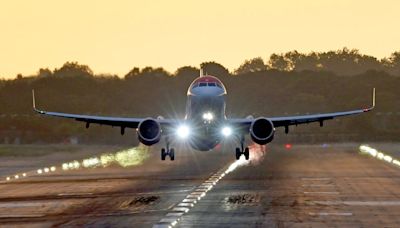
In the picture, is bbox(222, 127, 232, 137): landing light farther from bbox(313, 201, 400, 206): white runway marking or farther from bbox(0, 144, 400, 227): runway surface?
bbox(313, 201, 400, 206): white runway marking

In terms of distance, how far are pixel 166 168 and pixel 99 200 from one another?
75.1 ft

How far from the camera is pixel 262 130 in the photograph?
47.0 metres

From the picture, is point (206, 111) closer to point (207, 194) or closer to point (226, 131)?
point (226, 131)

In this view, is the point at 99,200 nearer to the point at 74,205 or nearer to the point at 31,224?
the point at 74,205

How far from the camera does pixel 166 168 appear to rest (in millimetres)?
59625

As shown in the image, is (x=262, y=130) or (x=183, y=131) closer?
(x=262, y=130)

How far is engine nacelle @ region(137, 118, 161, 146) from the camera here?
46.3m

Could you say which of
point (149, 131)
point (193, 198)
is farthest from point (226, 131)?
point (193, 198)

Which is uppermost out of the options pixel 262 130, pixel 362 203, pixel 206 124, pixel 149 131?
pixel 206 124

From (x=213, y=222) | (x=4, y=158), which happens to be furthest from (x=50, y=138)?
(x=213, y=222)

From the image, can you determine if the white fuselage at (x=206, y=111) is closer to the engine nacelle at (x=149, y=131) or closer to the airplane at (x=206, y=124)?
the airplane at (x=206, y=124)

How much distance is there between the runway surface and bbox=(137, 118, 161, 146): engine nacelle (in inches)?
97.8

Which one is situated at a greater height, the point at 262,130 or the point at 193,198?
the point at 262,130

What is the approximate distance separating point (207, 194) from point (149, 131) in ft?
28.1
